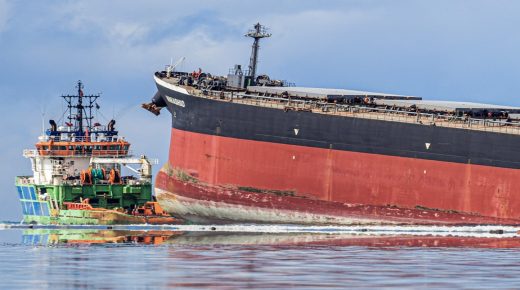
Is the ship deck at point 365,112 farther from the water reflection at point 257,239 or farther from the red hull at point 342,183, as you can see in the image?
the water reflection at point 257,239

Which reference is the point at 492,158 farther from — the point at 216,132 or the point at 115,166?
the point at 115,166

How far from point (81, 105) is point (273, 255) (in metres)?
34.5

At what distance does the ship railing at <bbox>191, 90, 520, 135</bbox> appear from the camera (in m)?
62.2

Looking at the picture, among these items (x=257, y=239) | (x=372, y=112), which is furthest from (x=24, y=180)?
(x=257, y=239)

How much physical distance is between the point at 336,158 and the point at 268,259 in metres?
21.0

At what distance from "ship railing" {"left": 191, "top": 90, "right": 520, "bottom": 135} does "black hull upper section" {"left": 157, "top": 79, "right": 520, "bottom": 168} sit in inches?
12.8

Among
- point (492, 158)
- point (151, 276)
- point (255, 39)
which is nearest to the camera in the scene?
point (151, 276)

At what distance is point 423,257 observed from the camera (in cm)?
4559

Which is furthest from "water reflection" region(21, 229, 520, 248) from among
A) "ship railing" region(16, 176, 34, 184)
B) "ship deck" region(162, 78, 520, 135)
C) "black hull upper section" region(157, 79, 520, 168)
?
"ship railing" region(16, 176, 34, 184)

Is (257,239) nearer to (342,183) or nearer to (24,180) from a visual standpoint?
(342,183)

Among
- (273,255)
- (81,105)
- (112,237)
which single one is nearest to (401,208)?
(112,237)

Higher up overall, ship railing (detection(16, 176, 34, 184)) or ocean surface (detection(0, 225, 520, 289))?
ship railing (detection(16, 176, 34, 184))

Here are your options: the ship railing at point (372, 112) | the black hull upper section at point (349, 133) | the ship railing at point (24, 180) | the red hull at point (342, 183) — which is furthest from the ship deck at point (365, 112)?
the ship railing at point (24, 180)

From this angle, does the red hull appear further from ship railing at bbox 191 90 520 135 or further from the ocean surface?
ship railing at bbox 191 90 520 135
